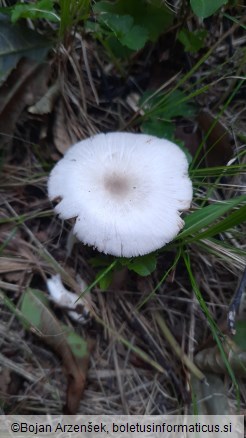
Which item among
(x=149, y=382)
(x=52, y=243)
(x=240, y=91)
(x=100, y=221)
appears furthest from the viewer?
(x=240, y=91)

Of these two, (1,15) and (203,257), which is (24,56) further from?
(203,257)

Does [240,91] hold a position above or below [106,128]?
above

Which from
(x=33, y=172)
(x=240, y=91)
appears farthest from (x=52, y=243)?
(x=240, y=91)

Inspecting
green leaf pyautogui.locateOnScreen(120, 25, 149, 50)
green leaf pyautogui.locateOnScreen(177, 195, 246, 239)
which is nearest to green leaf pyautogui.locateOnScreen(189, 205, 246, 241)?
green leaf pyautogui.locateOnScreen(177, 195, 246, 239)

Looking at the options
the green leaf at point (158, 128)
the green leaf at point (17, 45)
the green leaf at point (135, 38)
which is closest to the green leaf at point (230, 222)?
the green leaf at point (158, 128)

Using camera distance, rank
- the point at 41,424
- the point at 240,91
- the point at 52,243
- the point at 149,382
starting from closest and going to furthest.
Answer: the point at 41,424, the point at 149,382, the point at 52,243, the point at 240,91

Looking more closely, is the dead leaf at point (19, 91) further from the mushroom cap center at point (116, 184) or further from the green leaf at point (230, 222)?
the green leaf at point (230, 222)

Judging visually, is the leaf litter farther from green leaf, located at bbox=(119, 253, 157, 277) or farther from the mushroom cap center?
the mushroom cap center
